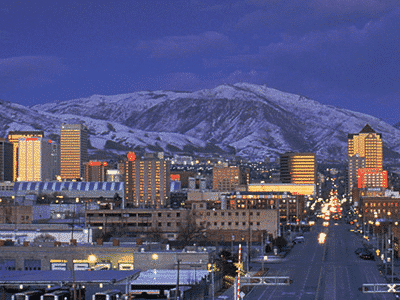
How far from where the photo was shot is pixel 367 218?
186 m

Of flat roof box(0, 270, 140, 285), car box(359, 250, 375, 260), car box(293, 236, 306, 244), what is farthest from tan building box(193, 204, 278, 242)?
flat roof box(0, 270, 140, 285)

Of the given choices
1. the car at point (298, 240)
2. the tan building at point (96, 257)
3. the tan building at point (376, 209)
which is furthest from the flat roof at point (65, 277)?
the tan building at point (376, 209)

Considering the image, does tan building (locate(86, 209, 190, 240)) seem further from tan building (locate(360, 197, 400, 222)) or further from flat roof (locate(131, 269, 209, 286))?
flat roof (locate(131, 269, 209, 286))

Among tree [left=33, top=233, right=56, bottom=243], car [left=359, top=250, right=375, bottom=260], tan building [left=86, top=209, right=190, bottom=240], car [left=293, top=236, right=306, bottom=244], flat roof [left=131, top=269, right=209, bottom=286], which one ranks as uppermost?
tan building [left=86, top=209, right=190, bottom=240]

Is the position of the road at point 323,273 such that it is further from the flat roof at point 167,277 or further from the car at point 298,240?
the car at point 298,240

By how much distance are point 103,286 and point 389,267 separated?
143ft

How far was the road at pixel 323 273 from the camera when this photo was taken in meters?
66.5

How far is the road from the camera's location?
66.5 metres

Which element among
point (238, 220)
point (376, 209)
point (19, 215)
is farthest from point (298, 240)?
point (376, 209)

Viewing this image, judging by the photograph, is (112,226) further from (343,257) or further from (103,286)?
(103,286)

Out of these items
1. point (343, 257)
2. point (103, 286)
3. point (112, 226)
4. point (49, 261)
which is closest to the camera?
point (103, 286)

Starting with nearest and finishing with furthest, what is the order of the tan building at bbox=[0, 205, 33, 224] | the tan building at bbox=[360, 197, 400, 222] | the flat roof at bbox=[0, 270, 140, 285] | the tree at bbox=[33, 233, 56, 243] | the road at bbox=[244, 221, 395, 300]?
the flat roof at bbox=[0, 270, 140, 285]
the road at bbox=[244, 221, 395, 300]
the tree at bbox=[33, 233, 56, 243]
the tan building at bbox=[0, 205, 33, 224]
the tan building at bbox=[360, 197, 400, 222]

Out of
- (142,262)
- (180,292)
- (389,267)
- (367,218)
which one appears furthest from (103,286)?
(367,218)

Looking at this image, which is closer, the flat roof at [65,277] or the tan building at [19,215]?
the flat roof at [65,277]
